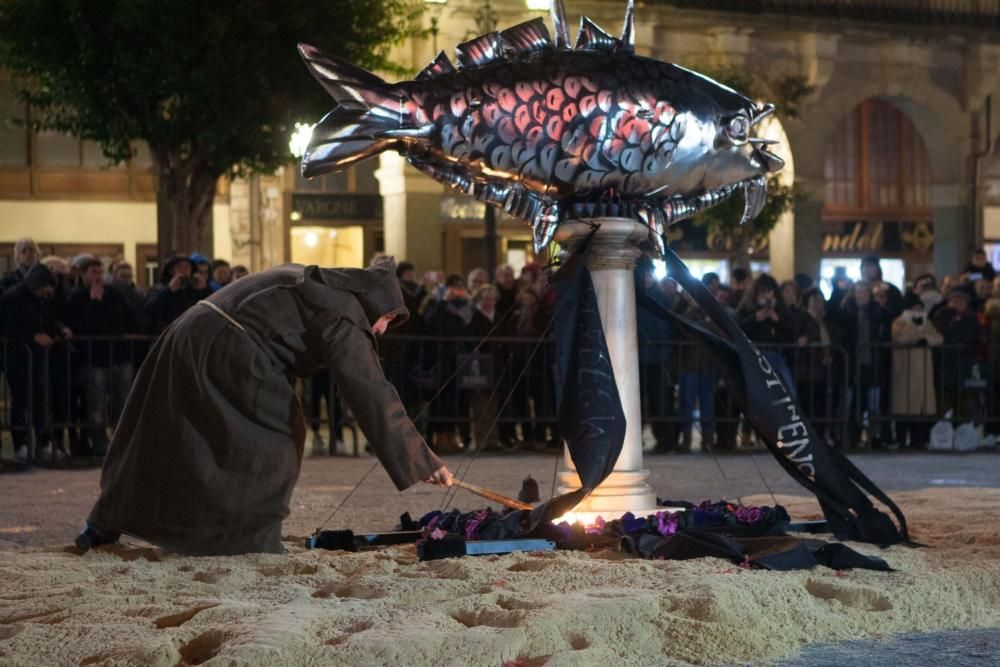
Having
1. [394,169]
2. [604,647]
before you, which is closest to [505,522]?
[604,647]

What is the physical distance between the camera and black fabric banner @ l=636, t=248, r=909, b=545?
27.2ft

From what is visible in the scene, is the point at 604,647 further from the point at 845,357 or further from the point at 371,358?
the point at 845,357

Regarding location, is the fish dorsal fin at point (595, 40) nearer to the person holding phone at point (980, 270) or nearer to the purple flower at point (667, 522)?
the purple flower at point (667, 522)

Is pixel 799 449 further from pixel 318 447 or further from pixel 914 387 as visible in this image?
pixel 914 387

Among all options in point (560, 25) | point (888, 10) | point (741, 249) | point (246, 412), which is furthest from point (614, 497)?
point (888, 10)

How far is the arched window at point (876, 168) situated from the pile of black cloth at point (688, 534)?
82.9ft

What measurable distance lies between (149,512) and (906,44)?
24.1 m

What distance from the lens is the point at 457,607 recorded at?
6328 millimetres

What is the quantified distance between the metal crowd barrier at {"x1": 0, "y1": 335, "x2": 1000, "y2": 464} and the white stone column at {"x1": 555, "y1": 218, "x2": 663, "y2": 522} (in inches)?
210

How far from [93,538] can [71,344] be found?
239 inches

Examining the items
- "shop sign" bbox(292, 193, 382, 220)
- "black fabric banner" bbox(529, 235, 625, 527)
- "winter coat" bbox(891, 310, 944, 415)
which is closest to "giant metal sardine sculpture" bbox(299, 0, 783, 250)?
"black fabric banner" bbox(529, 235, 625, 527)

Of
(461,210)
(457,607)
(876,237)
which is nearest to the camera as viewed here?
(457,607)

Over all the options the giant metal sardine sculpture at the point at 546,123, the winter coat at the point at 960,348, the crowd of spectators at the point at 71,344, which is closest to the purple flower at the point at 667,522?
the giant metal sardine sculpture at the point at 546,123

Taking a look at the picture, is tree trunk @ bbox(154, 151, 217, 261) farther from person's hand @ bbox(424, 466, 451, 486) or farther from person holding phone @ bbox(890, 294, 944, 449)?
person's hand @ bbox(424, 466, 451, 486)
